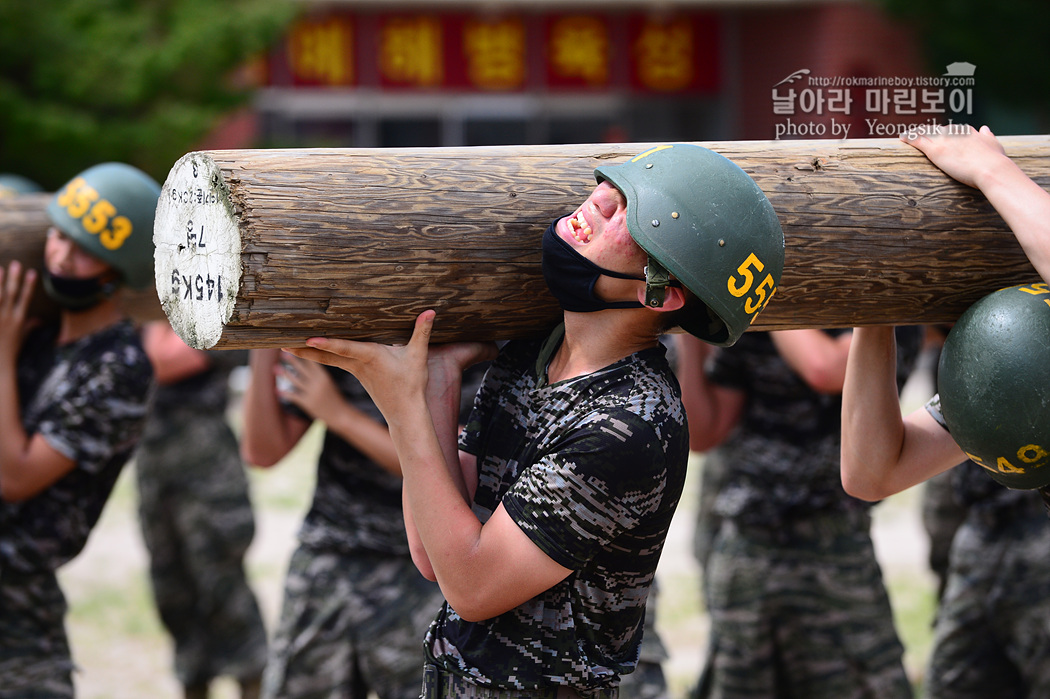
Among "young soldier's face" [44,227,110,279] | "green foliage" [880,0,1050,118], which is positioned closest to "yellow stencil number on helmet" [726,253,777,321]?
"young soldier's face" [44,227,110,279]

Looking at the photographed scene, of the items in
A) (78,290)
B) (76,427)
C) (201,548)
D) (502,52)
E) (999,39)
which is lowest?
(502,52)

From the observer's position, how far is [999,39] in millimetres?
13984

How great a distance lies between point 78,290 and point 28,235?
0.27 metres

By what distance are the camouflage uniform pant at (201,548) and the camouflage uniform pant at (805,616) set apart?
2.38 meters

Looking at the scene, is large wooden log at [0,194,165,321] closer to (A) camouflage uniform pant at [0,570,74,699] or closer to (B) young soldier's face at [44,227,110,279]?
(B) young soldier's face at [44,227,110,279]

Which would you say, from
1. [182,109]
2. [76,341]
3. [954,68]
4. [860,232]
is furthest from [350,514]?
[182,109]

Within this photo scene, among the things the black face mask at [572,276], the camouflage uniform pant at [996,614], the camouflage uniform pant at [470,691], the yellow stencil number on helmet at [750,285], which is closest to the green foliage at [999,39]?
the camouflage uniform pant at [996,614]

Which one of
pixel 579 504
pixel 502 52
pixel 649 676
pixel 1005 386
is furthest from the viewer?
pixel 502 52

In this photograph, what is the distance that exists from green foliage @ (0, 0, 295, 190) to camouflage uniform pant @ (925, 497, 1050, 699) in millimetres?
9401

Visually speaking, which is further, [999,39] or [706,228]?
[999,39]

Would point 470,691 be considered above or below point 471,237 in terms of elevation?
below

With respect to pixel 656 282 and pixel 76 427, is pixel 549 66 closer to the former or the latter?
pixel 76 427

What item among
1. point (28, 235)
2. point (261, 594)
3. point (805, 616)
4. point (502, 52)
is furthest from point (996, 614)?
point (502, 52)

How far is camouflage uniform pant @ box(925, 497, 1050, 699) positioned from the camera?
3.84m
